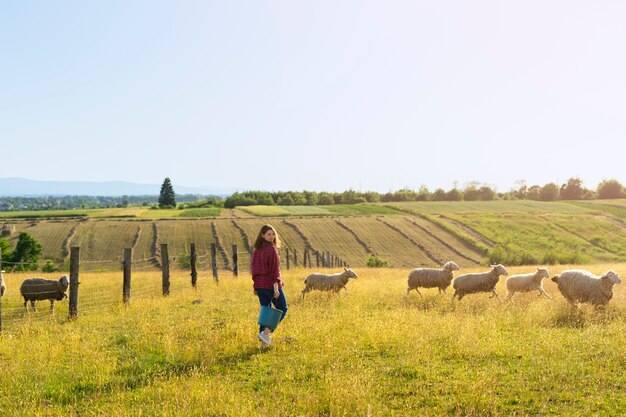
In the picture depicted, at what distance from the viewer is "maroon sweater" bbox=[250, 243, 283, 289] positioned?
1023cm

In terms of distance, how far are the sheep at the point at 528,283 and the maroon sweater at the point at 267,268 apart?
9996mm

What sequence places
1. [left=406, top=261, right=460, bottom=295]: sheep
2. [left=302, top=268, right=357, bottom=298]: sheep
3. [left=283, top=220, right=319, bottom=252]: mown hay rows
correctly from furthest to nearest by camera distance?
1. [left=283, top=220, right=319, bottom=252]: mown hay rows
2. [left=406, top=261, right=460, bottom=295]: sheep
3. [left=302, top=268, right=357, bottom=298]: sheep

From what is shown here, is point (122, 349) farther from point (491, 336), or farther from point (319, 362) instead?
point (491, 336)

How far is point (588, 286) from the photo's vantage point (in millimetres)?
14359

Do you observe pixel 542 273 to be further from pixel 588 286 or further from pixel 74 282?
pixel 74 282

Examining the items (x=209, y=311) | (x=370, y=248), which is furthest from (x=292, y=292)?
(x=370, y=248)

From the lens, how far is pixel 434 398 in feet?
23.8

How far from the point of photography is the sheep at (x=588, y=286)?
14.1 meters

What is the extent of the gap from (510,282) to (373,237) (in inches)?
2303

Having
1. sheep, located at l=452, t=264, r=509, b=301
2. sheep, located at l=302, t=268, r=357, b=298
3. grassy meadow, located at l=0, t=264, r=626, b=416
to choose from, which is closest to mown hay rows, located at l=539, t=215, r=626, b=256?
sheep, located at l=452, t=264, r=509, b=301

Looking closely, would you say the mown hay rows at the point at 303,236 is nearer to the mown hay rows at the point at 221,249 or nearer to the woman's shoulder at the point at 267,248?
the mown hay rows at the point at 221,249

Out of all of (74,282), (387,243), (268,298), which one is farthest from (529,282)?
(387,243)

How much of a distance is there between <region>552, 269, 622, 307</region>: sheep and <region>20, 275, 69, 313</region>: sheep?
53.3 ft

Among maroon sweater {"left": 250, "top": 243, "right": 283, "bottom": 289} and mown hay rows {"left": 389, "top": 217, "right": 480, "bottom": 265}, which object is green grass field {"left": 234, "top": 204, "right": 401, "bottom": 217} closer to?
mown hay rows {"left": 389, "top": 217, "right": 480, "bottom": 265}
